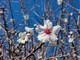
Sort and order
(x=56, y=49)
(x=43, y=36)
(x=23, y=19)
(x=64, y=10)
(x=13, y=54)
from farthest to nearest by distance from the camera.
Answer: (x=23, y=19) < (x=64, y=10) < (x=56, y=49) < (x=13, y=54) < (x=43, y=36)

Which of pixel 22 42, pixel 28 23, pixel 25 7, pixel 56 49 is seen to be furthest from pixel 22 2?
pixel 22 42

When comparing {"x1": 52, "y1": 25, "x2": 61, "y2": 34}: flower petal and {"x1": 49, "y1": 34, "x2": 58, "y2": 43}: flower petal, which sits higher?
{"x1": 52, "y1": 25, "x2": 61, "y2": 34}: flower petal

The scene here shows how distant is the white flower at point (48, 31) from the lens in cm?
165

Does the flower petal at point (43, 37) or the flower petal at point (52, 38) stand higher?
the flower petal at point (43, 37)

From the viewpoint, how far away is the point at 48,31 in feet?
5.57

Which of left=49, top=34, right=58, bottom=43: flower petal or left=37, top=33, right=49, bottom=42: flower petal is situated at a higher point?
left=37, top=33, right=49, bottom=42: flower petal

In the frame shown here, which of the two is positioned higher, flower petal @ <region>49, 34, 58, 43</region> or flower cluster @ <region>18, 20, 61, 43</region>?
flower cluster @ <region>18, 20, 61, 43</region>

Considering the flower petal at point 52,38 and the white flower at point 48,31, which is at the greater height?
the white flower at point 48,31

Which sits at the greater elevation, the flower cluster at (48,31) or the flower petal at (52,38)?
the flower cluster at (48,31)

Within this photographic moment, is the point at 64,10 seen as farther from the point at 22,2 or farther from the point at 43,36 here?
the point at 43,36

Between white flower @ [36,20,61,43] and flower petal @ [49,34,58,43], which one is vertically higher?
white flower @ [36,20,61,43]

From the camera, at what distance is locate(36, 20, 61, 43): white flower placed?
1648 millimetres

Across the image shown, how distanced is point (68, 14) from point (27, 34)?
7.62 ft

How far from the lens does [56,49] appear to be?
11.7 feet
